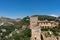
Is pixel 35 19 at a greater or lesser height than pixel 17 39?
greater

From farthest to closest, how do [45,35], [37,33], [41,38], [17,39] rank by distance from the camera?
[17,39], [45,35], [41,38], [37,33]

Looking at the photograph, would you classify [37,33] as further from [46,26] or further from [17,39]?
[17,39]

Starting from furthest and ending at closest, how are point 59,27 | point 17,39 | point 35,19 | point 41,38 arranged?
point 17,39
point 59,27
point 35,19
point 41,38

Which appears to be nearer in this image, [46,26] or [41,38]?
[41,38]

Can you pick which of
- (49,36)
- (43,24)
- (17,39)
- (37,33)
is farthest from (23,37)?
(37,33)

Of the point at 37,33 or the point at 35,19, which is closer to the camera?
the point at 37,33

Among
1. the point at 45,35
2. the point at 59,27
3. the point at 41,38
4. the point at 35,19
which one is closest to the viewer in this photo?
the point at 41,38

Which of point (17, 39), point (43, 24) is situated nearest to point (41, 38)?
point (43, 24)

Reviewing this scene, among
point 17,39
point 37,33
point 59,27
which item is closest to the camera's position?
point 37,33

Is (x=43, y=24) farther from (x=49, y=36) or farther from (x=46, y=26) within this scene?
(x=49, y=36)
